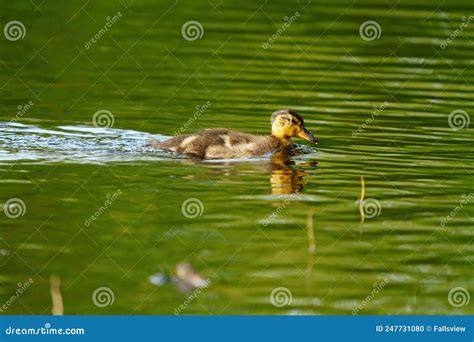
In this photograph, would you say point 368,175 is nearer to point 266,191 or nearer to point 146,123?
point 266,191

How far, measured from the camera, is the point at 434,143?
1379 cm
